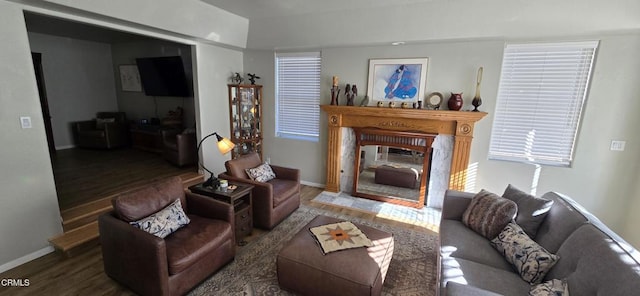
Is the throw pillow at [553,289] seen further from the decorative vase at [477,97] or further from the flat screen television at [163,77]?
the flat screen television at [163,77]

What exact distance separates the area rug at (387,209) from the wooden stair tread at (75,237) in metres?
2.71

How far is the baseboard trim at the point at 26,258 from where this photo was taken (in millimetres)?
2457

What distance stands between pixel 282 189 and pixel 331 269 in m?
1.59

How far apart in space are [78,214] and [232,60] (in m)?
3.13

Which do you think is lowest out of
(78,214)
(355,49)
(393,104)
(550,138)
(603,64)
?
(78,214)

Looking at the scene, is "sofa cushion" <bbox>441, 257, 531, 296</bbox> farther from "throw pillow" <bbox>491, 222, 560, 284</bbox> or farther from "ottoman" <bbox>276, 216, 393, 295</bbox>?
"ottoman" <bbox>276, 216, 393, 295</bbox>

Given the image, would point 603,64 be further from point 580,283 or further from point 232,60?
point 232,60

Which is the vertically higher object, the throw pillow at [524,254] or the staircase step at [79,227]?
the throw pillow at [524,254]

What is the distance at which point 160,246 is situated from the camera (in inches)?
75.1

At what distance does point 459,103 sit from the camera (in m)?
3.49

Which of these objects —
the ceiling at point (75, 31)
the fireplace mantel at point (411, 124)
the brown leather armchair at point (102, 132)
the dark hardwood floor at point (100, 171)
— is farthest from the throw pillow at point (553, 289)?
the brown leather armchair at point (102, 132)

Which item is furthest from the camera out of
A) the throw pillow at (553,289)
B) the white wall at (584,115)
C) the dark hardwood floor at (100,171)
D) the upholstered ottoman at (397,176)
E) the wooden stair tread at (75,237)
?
the upholstered ottoman at (397,176)

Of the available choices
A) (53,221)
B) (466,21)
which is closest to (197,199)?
(53,221)

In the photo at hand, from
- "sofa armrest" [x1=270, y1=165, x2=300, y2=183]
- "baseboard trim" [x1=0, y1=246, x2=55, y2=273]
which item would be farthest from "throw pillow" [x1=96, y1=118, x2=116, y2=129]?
"sofa armrest" [x1=270, y1=165, x2=300, y2=183]
